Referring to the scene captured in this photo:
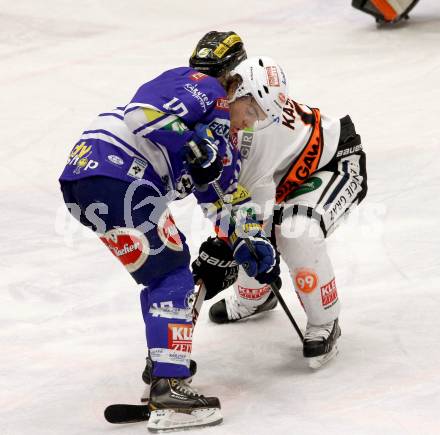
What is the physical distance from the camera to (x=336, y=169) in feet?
13.9

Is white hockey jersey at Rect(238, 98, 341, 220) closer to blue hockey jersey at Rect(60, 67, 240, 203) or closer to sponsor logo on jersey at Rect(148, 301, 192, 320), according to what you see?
blue hockey jersey at Rect(60, 67, 240, 203)

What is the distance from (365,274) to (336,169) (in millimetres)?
911

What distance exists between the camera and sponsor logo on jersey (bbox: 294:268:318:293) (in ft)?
13.0

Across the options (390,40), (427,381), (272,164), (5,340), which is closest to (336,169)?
(272,164)

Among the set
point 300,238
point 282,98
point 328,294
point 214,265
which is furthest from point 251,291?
point 282,98

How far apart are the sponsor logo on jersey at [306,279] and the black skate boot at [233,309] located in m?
0.65

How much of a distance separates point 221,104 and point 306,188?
2.59 ft

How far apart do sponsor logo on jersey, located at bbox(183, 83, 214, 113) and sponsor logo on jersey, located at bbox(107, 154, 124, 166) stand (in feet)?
1.06

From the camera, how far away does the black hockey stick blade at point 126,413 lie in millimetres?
3471

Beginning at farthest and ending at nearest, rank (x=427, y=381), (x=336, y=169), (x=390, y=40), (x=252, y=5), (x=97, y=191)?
(x=252, y=5) < (x=390, y=40) < (x=336, y=169) < (x=427, y=381) < (x=97, y=191)

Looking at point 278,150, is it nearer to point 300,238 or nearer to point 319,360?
point 300,238

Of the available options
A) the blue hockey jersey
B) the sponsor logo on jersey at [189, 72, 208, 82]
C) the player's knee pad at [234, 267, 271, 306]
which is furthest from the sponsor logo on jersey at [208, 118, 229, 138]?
the player's knee pad at [234, 267, 271, 306]

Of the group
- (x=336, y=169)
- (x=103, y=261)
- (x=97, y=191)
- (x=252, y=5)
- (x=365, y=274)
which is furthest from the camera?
(x=252, y=5)

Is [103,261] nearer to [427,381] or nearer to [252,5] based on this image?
[427,381]
